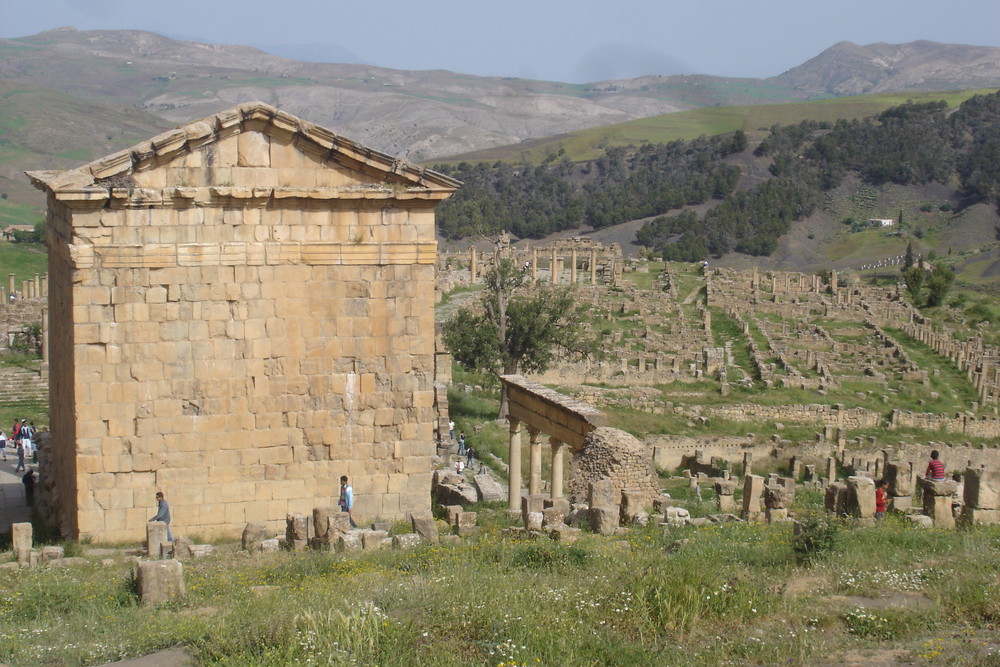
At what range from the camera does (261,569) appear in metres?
10.1

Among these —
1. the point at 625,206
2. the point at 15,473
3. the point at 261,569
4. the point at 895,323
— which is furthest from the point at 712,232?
the point at 261,569

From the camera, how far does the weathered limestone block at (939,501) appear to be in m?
12.1

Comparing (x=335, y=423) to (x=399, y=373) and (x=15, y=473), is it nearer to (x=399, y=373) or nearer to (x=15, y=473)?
(x=399, y=373)

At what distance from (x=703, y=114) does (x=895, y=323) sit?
408 feet

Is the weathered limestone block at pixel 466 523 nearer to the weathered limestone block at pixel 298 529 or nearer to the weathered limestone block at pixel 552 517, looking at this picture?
the weathered limestone block at pixel 552 517

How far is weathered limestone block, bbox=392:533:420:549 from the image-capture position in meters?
11.1

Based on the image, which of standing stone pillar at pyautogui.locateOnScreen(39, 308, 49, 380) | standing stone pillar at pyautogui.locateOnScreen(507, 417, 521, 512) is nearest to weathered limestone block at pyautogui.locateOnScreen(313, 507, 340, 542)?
standing stone pillar at pyautogui.locateOnScreen(507, 417, 521, 512)

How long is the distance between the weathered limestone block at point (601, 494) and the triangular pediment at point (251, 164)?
12.3ft

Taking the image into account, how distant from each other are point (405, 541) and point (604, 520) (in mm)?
2146

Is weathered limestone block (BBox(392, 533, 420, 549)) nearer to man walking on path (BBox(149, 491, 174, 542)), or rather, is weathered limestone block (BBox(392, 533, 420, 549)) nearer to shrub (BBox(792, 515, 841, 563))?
man walking on path (BBox(149, 491, 174, 542))

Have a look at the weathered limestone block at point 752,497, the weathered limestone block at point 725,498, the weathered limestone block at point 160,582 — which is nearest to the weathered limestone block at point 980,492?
the weathered limestone block at point 752,497

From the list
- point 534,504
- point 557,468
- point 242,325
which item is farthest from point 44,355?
point 534,504

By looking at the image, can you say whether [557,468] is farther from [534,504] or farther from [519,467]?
[534,504]

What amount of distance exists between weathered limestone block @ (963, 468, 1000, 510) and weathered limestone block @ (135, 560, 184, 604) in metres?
8.14
